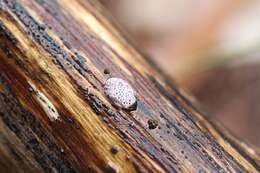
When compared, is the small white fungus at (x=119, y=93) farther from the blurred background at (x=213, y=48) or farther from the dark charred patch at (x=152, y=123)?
the blurred background at (x=213, y=48)

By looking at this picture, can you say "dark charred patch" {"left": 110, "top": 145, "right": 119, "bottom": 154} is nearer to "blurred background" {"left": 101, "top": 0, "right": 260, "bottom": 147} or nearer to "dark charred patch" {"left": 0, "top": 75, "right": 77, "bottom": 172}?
"dark charred patch" {"left": 0, "top": 75, "right": 77, "bottom": 172}

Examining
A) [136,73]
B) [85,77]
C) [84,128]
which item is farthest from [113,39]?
[84,128]

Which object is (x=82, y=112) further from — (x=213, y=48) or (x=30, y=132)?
(x=213, y=48)

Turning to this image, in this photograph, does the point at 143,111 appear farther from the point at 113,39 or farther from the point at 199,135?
the point at 113,39

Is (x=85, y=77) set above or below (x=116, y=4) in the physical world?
above

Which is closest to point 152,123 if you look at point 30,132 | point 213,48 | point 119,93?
point 119,93
